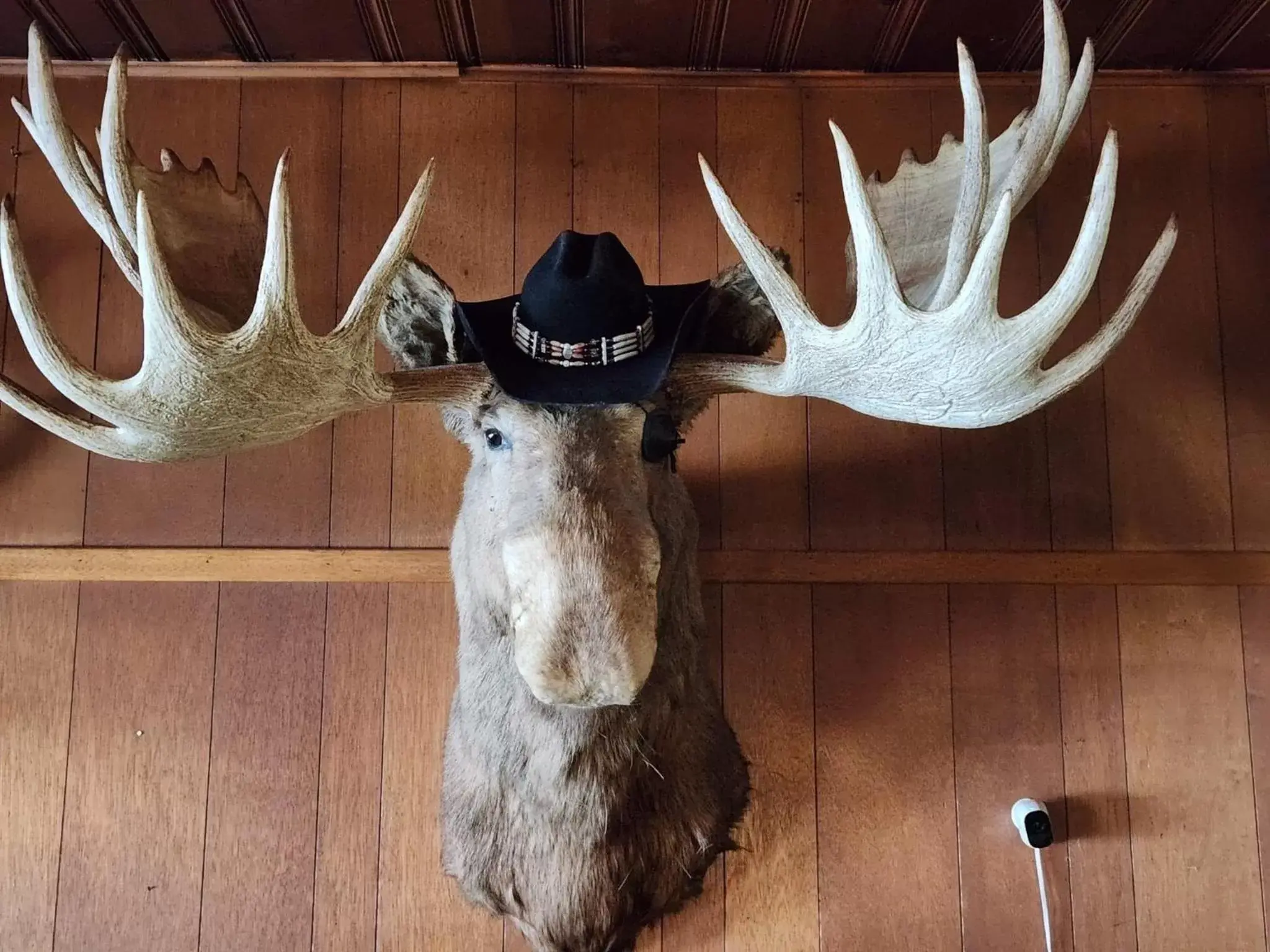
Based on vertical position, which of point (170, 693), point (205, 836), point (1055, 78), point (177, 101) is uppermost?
point (177, 101)

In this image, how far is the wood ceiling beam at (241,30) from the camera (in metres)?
1.62

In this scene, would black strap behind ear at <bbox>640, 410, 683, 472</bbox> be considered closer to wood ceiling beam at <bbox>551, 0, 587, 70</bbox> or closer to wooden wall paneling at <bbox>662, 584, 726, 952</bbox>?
wooden wall paneling at <bbox>662, 584, 726, 952</bbox>

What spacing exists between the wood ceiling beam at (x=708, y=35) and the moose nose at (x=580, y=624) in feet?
3.75

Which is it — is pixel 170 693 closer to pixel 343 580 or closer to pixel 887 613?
pixel 343 580

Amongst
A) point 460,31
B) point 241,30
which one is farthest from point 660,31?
point 241,30

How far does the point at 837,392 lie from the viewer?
1.24 m

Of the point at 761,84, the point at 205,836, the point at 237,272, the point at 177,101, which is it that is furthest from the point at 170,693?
the point at 761,84

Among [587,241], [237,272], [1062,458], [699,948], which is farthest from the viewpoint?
[1062,458]

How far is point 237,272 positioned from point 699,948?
1.44m

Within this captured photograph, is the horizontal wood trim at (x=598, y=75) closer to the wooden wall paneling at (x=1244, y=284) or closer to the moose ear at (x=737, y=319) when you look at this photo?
the wooden wall paneling at (x=1244, y=284)

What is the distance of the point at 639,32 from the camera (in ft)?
5.59

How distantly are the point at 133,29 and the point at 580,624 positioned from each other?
1.55 metres

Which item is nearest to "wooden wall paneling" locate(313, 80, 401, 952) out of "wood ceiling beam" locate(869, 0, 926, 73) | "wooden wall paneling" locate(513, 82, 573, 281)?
"wooden wall paneling" locate(513, 82, 573, 281)

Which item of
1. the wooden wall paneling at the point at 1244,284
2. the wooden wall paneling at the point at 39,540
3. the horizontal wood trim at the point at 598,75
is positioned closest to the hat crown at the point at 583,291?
the horizontal wood trim at the point at 598,75
